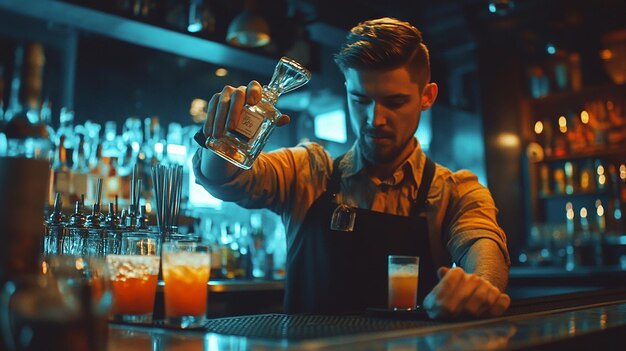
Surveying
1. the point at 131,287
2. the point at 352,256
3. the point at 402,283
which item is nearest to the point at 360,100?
the point at 352,256

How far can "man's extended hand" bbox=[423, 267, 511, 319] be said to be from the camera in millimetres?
1159

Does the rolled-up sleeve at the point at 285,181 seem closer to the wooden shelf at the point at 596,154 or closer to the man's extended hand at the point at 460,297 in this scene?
the man's extended hand at the point at 460,297

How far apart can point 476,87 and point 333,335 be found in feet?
15.2

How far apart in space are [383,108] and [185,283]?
3.03 feet

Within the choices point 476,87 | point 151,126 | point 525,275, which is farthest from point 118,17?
point 476,87

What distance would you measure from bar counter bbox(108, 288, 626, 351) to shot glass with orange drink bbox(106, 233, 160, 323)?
0.04m

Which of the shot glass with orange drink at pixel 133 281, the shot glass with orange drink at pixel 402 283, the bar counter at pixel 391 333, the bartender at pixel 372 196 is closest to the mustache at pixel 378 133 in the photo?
the bartender at pixel 372 196

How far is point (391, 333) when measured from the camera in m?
0.97

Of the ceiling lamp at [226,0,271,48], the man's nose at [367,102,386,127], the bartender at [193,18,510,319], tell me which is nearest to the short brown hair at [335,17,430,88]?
the bartender at [193,18,510,319]

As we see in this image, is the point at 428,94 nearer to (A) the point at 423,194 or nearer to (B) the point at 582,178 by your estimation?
(A) the point at 423,194

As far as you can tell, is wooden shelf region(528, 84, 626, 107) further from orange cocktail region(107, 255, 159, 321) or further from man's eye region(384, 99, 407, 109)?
orange cocktail region(107, 255, 159, 321)

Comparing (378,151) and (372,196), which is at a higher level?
(378,151)

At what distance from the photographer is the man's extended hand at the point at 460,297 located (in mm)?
1159

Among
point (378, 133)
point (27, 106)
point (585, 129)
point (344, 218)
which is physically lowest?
point (344, 218)
